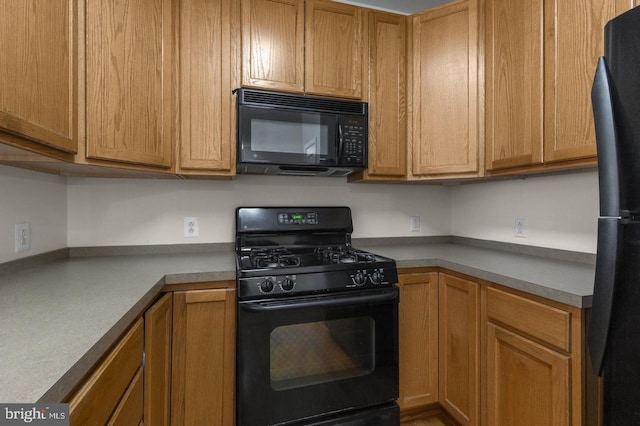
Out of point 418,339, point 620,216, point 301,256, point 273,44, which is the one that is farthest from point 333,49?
point 418,339

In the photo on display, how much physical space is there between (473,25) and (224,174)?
1584 millimetres

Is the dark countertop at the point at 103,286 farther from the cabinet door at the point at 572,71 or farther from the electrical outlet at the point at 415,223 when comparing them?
the cabinet door at the point at 572,71

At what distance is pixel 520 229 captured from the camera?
76.0 inches

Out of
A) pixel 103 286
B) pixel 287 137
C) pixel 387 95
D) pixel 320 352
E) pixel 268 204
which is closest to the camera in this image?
pixel 103 286

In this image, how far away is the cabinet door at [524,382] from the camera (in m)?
1.14

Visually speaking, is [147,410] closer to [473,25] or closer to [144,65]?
[144,65]

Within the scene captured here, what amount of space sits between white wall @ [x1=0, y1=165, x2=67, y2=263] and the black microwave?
0.91m

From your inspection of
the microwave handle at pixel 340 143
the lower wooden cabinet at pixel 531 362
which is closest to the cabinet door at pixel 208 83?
the microwave handle at pixel 340 143

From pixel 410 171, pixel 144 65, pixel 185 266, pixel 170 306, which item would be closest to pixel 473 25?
pixel 410 171

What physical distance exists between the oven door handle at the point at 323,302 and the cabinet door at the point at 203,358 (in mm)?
153

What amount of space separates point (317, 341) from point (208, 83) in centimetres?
138

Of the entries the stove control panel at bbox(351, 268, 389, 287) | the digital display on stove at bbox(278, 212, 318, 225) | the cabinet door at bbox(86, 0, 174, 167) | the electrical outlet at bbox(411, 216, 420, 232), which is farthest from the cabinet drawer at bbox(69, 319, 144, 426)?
the electrical outlet at bbox(411, 216, 420, 232)

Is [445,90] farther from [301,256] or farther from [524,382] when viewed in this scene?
[524,382]

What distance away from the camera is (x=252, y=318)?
4.54 ft
